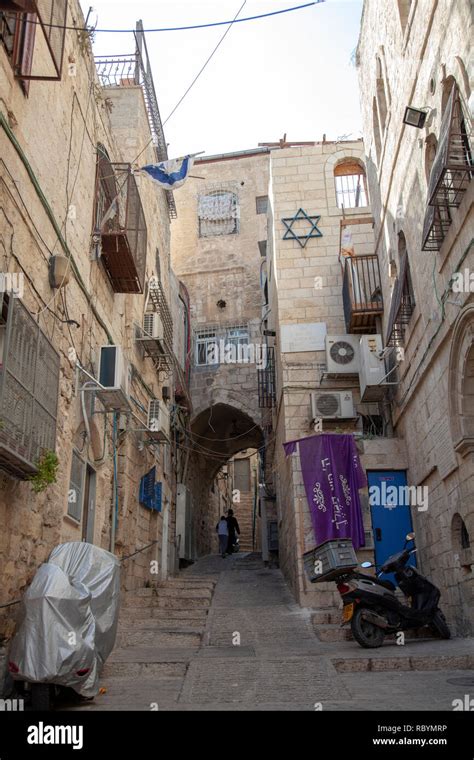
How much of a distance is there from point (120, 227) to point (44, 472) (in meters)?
4.97

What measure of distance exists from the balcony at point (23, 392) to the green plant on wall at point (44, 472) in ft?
0.23

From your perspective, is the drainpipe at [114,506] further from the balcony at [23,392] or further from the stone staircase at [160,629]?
the balcony at [23,392]

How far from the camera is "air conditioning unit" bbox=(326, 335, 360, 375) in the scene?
11.9 meters

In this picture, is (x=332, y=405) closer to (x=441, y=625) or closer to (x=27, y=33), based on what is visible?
(x=441, y=625)

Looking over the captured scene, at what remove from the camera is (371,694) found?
4930mm

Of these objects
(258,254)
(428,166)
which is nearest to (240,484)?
(258,254)

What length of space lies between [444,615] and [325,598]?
2276 mm

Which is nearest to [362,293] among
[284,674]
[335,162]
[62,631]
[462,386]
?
[335,162]

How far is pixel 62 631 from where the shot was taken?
175 inches

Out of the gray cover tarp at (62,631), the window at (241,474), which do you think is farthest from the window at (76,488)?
the window at (241,474)

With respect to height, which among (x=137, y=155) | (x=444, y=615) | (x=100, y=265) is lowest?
(x=444, y=615)

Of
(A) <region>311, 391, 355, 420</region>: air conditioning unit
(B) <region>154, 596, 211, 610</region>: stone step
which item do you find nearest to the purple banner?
(A) <region>311, 391, 355, 420</region>: air conditioning unit
